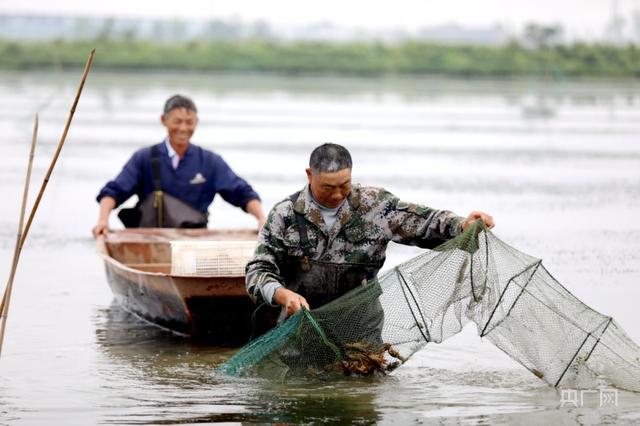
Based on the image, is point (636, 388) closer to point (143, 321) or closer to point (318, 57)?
point (143, 321)

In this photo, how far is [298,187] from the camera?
68.3 ft

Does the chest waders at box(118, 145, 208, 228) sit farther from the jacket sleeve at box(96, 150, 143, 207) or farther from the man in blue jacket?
the jacket sleeve at box(96, 150, 143, 207)

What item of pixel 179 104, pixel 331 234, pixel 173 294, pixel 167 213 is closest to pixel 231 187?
pixel 167 213

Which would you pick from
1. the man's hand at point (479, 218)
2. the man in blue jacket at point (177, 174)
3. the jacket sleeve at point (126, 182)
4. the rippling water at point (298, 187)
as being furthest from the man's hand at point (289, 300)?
the jacket sleeve at point (126, 182)

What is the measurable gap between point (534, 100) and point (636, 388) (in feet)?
132

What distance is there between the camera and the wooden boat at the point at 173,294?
998 centimetres

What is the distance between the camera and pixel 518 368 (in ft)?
31.0

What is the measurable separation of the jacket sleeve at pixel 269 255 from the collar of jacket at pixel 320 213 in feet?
0.45

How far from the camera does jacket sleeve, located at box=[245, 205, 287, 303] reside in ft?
26.8

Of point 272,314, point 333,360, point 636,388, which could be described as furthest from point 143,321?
point 636,388

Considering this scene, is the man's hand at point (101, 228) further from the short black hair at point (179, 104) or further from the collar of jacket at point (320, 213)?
the collar of jacket at point (320, 213)

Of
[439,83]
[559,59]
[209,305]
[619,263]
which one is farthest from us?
[559,59]

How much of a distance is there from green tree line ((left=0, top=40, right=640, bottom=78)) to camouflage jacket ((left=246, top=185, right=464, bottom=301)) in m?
53.5

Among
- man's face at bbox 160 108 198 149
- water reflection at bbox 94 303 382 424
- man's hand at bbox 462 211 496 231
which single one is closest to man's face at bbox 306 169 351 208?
Answer: man's hand at bbox 462 211 496 231
